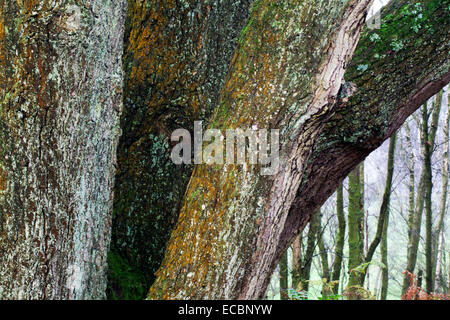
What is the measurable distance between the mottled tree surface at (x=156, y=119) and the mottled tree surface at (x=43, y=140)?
0.87m

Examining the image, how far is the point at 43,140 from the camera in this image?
1.98m

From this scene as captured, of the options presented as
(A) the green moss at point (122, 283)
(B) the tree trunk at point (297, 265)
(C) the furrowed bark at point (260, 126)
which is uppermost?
(C) the furrowed bark at point (260, 126)

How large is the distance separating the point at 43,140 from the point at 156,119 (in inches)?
42.0

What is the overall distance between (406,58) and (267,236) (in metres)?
1.53

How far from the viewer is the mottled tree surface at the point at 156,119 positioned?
296 centimetres

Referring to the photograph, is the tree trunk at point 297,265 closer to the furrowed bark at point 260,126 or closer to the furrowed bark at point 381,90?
the furrowed bark at point 381,90

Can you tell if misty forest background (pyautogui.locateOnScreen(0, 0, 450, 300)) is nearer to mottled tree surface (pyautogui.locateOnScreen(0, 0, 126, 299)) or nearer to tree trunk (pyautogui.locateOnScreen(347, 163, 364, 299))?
mottled tree surface (pyautogui.locateOnScreen(0, 0, 126, 299))

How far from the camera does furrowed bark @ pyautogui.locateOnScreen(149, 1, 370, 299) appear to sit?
6.81 ft

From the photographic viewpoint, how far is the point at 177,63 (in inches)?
118

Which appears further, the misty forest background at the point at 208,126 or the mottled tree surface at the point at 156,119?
the mottled tree surface at the point at 156,119

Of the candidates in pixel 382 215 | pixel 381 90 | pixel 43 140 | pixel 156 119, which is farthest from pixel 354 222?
pixel 43 140

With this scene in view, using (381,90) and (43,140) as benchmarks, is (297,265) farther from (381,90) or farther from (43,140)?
(43,140)

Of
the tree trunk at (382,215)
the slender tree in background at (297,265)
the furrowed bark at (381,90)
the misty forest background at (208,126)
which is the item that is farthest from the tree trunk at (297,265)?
the misty forest background at (208,126)

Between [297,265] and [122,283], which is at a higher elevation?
[122,283]
